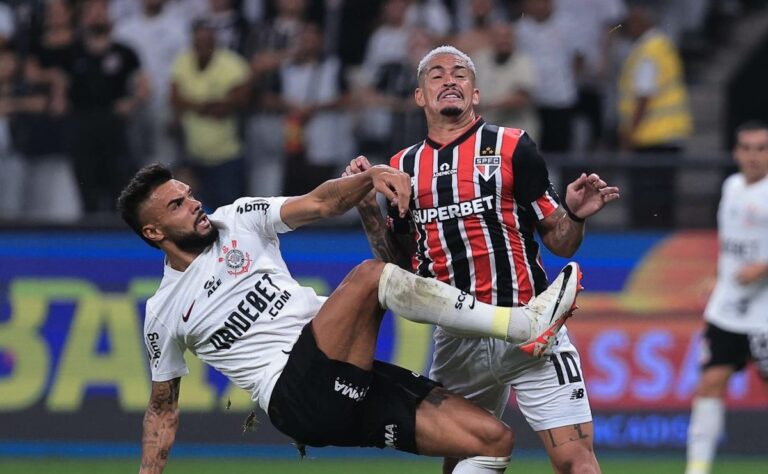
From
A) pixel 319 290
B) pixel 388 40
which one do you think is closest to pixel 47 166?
pixel 319 290

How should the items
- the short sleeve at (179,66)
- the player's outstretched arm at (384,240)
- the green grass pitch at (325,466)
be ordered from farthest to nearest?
the short sleeve at (179,66) → the green grass pitch at (325,466) → the player's outstretched arm at (384,240)

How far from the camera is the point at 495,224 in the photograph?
638 centimetres

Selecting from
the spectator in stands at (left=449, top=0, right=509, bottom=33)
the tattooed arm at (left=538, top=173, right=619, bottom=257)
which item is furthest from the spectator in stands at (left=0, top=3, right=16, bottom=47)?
the tattooed arm at (left=538, top=173, right=619, bottom=257)

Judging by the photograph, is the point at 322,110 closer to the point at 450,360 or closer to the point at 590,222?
the point at 590,222

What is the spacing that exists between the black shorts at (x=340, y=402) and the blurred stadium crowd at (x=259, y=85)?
14.2ft

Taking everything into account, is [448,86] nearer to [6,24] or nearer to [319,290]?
[319,290]

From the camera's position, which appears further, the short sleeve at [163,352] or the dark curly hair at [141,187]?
the short sleeve at [163,352]

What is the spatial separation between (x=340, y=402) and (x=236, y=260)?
34.2 inches

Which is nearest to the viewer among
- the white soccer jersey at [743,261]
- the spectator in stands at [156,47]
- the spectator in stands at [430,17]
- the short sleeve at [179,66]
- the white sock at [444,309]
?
the white sock at [444,309]

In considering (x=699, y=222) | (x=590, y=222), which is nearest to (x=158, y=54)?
(x=590, y=222)

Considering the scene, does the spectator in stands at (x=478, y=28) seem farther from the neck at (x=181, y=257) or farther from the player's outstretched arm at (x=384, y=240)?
the neck at (x=181, y=257)

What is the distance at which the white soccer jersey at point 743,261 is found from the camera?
9.42m

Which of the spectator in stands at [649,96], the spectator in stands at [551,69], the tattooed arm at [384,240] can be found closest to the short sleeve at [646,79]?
the spectator in stands at [649,96]

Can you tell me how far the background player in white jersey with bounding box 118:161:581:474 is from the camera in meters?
6.14
